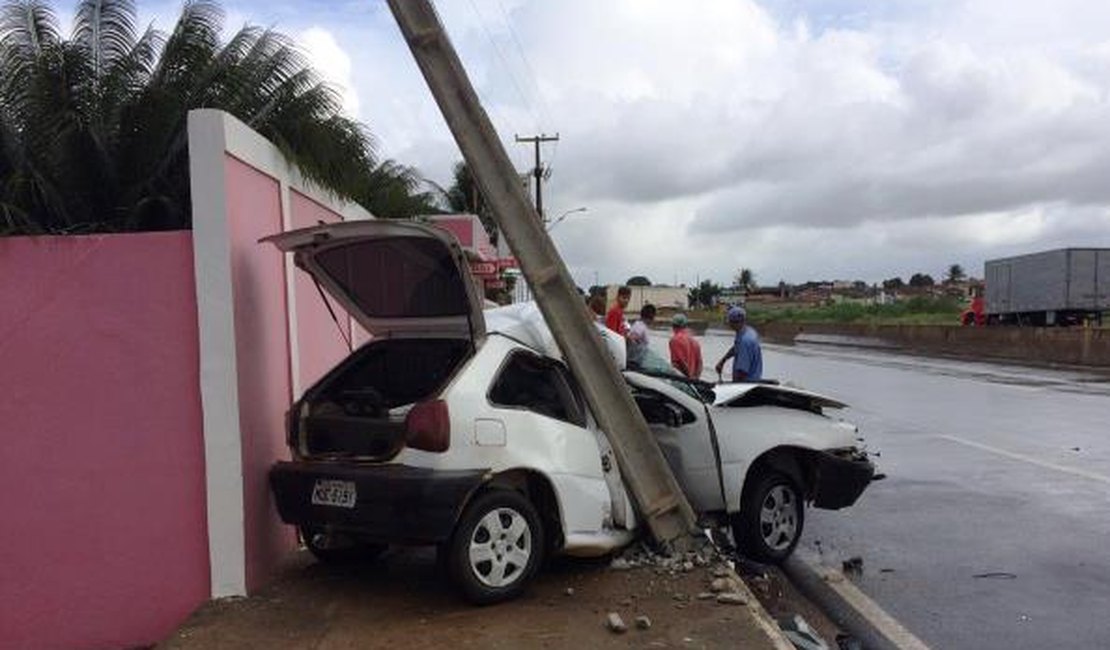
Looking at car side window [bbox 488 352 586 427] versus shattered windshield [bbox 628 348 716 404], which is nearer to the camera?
car side window [bbox 488 352 586 427]

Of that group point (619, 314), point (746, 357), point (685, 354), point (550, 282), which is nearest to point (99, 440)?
point (550, 282)

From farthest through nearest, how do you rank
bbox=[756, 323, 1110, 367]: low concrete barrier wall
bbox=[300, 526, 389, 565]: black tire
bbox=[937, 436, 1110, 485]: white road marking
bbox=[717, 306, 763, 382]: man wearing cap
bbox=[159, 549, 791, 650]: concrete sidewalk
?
1. bbox=[756, 323, 1110, 367]: low concrete barrier wall
2. bbox=[937, 436, 1110, 485]: white road marking
3. bbox=[717, 306, 763, 382]: man wearing cap
4. bbox=[300, 526, 389, 565]: black tire
5. bbox=[159, 549, 791, 650]: concrete sidewalk

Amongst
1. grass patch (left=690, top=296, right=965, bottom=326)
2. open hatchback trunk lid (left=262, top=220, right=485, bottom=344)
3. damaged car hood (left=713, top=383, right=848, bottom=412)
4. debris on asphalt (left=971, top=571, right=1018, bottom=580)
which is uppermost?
open hatchback trunk lid (left=262, top=220, right=485, bottom=344)

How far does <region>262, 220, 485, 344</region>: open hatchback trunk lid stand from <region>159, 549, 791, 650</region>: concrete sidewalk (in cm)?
150

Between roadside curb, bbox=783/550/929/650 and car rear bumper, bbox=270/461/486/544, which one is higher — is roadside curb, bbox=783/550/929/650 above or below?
below

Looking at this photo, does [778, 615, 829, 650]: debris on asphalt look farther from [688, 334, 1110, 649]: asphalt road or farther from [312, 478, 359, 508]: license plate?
[312, 478, 359, 508]: license plate

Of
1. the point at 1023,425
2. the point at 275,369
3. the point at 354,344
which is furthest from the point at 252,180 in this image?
the point at 1023,425

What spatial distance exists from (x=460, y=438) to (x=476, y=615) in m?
0.95

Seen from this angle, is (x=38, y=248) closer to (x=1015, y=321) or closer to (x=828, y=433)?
(x=828, y=433)

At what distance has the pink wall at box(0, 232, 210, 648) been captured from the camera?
6.12 m

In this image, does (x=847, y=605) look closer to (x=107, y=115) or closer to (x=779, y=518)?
(x=779, y=518)

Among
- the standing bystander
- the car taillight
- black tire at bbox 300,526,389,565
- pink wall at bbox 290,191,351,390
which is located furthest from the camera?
the standing bystander

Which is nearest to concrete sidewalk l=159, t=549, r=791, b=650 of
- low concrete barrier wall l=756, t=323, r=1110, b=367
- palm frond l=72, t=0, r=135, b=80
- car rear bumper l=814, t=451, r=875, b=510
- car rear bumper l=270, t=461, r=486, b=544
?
car rear bumper l=270, t=461, r=486, b=544

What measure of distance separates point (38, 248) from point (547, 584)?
11.2 feet
